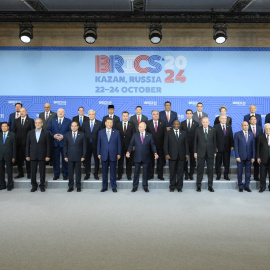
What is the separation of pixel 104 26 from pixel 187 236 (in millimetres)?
7144


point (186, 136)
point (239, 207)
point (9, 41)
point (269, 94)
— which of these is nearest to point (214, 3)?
point (269, 94)

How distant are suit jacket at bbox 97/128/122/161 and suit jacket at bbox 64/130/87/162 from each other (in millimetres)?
330

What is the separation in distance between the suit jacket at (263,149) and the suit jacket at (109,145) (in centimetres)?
288

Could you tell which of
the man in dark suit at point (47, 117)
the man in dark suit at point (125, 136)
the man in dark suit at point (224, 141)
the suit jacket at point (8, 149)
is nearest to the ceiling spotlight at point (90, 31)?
the man in dark suit at point (47, 117)

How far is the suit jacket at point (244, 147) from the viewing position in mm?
6082

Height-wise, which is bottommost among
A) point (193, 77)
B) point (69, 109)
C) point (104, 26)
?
point (69, 109)

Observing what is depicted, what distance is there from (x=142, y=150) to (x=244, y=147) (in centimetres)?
210

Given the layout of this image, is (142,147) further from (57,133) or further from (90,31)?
(90,31)

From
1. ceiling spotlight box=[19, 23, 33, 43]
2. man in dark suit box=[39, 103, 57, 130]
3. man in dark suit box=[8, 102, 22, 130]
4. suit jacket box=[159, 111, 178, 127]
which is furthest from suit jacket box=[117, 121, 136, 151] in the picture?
ceiling spotlight box=[19, 23, 33, 43]

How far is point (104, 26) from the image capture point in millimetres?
8969

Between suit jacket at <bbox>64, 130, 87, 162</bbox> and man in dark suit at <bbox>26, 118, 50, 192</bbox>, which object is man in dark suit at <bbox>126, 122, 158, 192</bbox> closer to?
suit jacket at <bbox>64, 130, 87, 162</bbox>

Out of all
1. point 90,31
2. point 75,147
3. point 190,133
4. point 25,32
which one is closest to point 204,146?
point 190,133

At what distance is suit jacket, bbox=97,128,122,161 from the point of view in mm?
6035

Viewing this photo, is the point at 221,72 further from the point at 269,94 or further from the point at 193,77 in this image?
the point at 269,94
